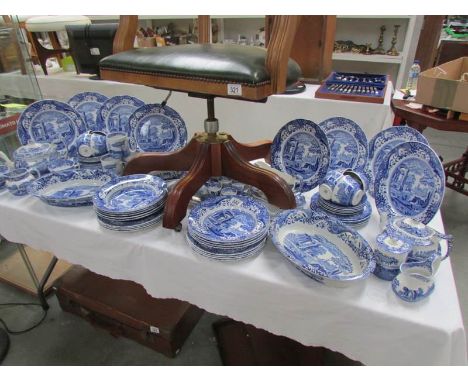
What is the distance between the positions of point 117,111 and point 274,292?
0.83 metres

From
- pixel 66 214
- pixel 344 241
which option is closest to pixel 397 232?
pixel 344 241

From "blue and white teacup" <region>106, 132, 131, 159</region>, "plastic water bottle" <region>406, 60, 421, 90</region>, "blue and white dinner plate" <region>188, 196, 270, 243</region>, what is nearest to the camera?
"blue and white dinner plate" <region>188, 196, 270, 243</region>

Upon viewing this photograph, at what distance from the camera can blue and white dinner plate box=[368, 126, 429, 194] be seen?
0.74m

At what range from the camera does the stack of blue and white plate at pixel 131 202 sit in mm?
673

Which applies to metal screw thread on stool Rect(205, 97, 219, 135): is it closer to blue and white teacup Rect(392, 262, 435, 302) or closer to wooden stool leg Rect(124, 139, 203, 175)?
wooden stool leg Rect(124, 139, 203, 175)

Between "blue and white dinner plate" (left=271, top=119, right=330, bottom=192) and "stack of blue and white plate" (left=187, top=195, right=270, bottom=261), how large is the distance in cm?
16

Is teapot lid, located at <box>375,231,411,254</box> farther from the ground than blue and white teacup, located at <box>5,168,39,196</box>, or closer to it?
farther from the ground

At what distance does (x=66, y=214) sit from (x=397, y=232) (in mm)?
714

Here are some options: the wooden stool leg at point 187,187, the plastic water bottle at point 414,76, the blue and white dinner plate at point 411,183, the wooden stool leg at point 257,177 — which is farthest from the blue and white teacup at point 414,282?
the plastic water bottle at point 414,76

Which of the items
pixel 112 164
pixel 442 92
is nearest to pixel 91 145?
pixel 112 164

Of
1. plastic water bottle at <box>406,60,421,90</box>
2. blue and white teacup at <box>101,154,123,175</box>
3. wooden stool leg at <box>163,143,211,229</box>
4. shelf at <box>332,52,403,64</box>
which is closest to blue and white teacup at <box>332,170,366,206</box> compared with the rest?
wooden stool leg at <box>163,143,211,229</box>

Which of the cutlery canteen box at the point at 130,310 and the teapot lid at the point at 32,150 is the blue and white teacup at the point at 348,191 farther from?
the teapot lid at the point at 32,150

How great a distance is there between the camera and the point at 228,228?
25.5 inches
